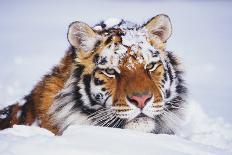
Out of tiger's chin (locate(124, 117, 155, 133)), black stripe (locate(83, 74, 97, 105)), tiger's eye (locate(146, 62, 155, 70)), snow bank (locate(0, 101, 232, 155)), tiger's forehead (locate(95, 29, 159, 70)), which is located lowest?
tiger's chin (locate(124, 117, 155, 133))

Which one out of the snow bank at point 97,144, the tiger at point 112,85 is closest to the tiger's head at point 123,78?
the tiger at point 112,85

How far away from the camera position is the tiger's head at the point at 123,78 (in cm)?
287

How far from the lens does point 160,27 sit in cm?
314

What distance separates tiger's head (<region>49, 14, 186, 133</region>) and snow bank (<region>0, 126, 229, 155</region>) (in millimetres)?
397

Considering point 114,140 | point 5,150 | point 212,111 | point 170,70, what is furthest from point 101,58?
point 212,111

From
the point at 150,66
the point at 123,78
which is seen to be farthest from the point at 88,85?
the point at 150,66

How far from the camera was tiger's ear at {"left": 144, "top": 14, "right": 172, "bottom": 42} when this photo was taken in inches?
122

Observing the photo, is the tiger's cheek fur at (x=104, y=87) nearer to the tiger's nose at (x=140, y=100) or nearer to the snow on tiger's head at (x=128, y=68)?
the snow on tiger's head at (x=128, y=68)

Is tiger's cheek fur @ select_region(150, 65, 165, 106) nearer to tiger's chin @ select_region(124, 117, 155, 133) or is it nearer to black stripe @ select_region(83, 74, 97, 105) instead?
tiger's chin @ select_region(124, 117, 155, 133)

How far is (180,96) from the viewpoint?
125 inches

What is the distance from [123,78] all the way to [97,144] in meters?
0.67

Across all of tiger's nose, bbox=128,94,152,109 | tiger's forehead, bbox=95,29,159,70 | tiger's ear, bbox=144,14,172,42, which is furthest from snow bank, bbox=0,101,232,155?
tiger's ear, bbox=144,14,172,42

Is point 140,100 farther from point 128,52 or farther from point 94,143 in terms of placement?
point 94,143

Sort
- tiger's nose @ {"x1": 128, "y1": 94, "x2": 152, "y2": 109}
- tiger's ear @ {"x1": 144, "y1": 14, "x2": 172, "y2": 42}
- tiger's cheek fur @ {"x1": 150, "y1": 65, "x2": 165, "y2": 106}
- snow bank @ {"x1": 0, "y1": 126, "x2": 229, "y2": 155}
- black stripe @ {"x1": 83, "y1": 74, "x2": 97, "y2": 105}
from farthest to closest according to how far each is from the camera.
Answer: tiger's ear @ {"x1": 144, "y1": 14, "x2": 172, "y2": 42} < black stripe @ {"x1": 83, "y1": 74, "x2": 97, "y2": 105} < tiger's cheek fur @ {"x1": 150, "y1": 65, "x2": 165, "y2": 106} < tiger's nose @ {"x1": 128, "y1": 94, "x2": 152, "y2": 109} < snow bank @ {"x1": 0, "y1": 126, "x2": 229, "y2": 155}
